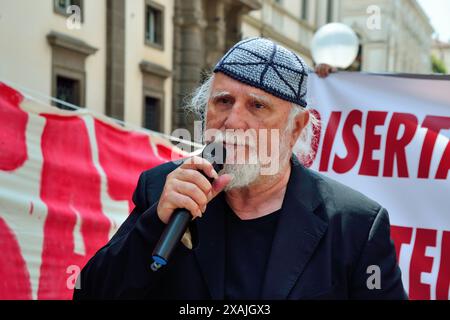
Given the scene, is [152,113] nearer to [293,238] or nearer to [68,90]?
[68,90]

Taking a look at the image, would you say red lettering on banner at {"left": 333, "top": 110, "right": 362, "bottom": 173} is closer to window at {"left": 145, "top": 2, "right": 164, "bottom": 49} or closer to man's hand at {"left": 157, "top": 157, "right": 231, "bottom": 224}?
man's hand at {"left": 157, "top": 157, "right": 231, "bottom": 224}

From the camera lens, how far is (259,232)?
179cm

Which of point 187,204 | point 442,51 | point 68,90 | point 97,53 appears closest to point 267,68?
point 187,204

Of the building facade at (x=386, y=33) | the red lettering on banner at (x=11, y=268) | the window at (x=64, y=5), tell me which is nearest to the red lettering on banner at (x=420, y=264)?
the red lettering on banner at (x=11, y=268)

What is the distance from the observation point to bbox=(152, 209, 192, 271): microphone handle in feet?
4.55

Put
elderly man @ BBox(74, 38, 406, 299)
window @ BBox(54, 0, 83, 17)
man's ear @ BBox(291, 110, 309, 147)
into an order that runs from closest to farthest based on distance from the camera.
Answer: elderly man @ BBox(74, 38, 406, 299), man's ear @ BBox(291, 110, 309, 147), window @ BBox(54, 0, 83, 17)

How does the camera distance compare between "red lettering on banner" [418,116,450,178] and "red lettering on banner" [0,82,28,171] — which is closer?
"red lettering on banner" [0,82,28,171]

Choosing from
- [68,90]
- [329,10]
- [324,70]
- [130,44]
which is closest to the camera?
[324,70]

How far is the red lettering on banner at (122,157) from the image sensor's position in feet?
13.7

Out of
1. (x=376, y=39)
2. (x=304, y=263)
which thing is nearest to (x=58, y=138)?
(x=304, y=263)

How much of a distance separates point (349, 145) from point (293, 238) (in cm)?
207

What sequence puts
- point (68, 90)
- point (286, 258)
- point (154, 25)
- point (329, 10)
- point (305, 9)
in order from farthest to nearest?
1. point (329, 10)
2. point (305, 9)
3. point (154, 25)
4. point (68, 90)
5. point (286, 258)

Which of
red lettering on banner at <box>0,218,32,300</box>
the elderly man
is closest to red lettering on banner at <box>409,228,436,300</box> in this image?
the elderly man
